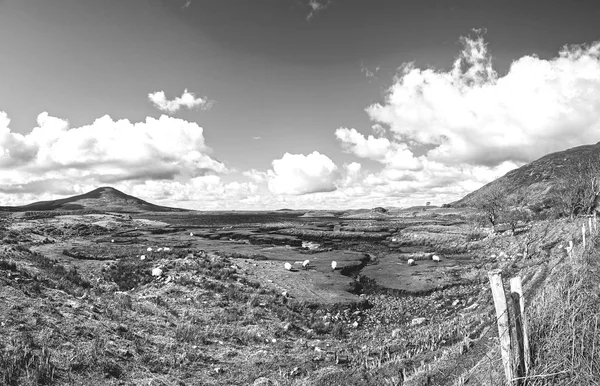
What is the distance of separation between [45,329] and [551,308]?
15396 millimetres

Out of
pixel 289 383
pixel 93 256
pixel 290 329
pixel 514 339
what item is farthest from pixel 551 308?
pixel 93 256

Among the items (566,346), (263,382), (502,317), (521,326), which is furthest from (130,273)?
(566,346)

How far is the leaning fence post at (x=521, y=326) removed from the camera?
6395 millimetres

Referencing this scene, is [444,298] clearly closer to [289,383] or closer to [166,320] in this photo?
[289,383]

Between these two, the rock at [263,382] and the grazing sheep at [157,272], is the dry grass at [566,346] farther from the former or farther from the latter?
the grazing sheep at [157,272]

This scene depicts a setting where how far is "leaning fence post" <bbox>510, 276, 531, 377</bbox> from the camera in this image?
6395 millimetres

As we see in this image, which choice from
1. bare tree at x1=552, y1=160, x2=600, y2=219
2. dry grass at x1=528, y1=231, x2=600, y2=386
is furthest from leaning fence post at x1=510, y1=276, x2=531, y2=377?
bare tree at x1=552, y1=160, x2=600, y2=219

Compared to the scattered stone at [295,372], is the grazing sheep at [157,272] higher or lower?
higher

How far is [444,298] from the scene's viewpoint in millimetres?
24453

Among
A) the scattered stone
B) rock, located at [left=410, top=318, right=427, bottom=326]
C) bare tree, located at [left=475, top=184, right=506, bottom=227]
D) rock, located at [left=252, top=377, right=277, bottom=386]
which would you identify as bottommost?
rock, located at [left=410, top=318, right=427, bottom=326]

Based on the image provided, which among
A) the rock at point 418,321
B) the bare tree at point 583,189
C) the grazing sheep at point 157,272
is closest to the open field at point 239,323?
the rock at point 418,321

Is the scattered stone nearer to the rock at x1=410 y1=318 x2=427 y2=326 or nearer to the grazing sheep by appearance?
the rock at x1=410 y1=318 x2=427 y2=326

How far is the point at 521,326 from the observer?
6.57 meters

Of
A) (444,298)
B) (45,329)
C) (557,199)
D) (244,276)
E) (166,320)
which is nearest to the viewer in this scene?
(45,329)
